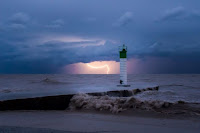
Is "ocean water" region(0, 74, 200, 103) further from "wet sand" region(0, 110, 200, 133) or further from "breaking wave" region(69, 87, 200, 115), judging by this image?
"wet sand" region(0, 110, 200, 133)

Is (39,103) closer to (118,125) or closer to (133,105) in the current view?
(133,105)

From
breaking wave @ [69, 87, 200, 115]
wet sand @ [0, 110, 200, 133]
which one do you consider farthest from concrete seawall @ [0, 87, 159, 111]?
wet sand @ [0, 110, 200, 133]

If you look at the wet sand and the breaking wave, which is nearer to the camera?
the wet sand

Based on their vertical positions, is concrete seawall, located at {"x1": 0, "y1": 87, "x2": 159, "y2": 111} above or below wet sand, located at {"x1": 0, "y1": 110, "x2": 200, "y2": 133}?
above

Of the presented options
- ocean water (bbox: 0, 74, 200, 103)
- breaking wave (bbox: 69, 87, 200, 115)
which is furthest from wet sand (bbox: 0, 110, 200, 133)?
ocean water (bbox: 0, 74, 200, 103)

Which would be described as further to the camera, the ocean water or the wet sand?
the ocean water

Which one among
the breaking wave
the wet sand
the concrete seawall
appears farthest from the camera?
the concrete seawall

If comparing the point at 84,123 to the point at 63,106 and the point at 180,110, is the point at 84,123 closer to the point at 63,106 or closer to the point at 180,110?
the point at 63,106

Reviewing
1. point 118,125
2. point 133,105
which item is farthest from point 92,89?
point 118,125

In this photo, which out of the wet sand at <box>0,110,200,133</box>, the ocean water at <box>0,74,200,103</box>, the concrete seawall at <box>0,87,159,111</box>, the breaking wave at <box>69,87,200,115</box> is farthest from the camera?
the ocean water at <box>0,74,200,103</box>

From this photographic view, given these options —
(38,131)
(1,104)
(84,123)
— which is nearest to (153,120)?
(84,123)

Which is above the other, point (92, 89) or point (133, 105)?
point (92, 89)

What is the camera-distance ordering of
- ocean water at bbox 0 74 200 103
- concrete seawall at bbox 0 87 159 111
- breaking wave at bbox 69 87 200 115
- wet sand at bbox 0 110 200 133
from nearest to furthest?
wet sand at bbox 0 110 200 133 < breaking wave at bbox 69 87 200 115 < concrete seawall at bbox 0 87 159 111 < ocean water at bbox 0 74 200 103

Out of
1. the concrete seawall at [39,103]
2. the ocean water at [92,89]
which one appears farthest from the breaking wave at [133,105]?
the ocean water at [92,89]
